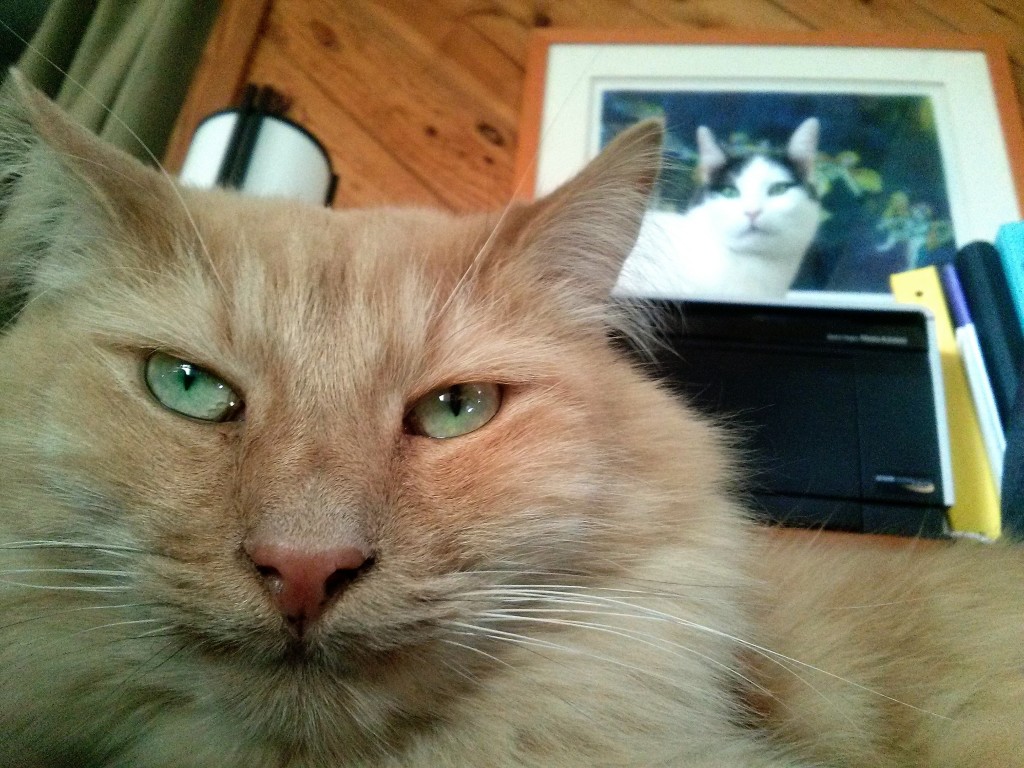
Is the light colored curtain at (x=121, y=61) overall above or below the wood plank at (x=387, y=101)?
below

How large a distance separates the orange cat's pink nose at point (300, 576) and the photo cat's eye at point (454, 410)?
0.24m

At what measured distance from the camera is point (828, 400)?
1581mm

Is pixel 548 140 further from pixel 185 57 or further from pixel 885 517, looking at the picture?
pixel 885 517

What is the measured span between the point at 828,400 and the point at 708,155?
139cm

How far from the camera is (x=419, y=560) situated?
0.66m

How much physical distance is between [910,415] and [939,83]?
163 cm

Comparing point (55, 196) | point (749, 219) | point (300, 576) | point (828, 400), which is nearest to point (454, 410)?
point (300, 576)

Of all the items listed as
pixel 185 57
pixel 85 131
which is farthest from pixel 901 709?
pixel 185 57

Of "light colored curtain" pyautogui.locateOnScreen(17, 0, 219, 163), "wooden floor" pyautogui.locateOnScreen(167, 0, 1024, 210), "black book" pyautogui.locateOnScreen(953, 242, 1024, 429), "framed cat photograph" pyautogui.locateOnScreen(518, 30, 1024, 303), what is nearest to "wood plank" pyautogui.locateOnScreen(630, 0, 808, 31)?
"wooden floor" pyautogui.locateOnScreen(167, 0, 1024, 210)

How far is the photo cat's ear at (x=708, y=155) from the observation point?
8.43 ft

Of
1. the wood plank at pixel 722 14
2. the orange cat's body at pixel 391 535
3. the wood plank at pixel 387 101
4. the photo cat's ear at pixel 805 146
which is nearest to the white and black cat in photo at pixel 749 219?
the photo cat's ear at pixel 805 146

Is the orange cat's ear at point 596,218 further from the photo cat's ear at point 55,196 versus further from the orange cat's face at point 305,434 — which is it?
the photo cat's ear at point 55,196

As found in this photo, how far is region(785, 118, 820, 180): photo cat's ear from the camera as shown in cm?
248

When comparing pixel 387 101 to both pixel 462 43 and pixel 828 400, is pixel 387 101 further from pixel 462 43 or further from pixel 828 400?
pixel 828 400
